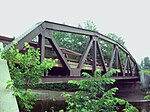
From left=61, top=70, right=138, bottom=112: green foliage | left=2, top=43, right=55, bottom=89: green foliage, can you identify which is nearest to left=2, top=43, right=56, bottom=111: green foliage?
left=2, top=43, right=55, bottom=89: green foliage

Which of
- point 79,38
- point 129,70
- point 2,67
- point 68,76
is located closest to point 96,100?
point 2,67

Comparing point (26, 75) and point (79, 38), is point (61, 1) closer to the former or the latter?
point (79, 38)

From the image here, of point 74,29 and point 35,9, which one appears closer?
point 74,29

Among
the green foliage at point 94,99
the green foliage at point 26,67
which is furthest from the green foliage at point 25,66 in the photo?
the green foliage at point 94,99

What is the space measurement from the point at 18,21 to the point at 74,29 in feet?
94.2

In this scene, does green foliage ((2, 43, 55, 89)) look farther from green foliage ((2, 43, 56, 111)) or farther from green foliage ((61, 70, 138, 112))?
green foliage ((61, 70, 138, 112))

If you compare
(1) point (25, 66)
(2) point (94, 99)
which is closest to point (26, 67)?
(1) point (25, 66)

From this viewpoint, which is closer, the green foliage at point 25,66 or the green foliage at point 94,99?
the green foliage at point 94,99

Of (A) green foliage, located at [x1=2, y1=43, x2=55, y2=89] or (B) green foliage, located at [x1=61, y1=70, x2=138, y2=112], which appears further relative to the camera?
(A) green foliage, located at [x1=2, y1=43, x2=55, y2=89]

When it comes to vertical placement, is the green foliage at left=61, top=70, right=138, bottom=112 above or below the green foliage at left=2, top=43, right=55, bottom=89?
below

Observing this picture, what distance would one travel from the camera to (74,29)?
9.55m

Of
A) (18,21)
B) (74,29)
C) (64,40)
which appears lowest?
(74,29)

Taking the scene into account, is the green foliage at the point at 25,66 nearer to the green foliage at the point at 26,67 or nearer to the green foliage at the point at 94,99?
the green foliage at the point at 26,67

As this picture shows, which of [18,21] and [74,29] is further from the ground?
[18,21]
